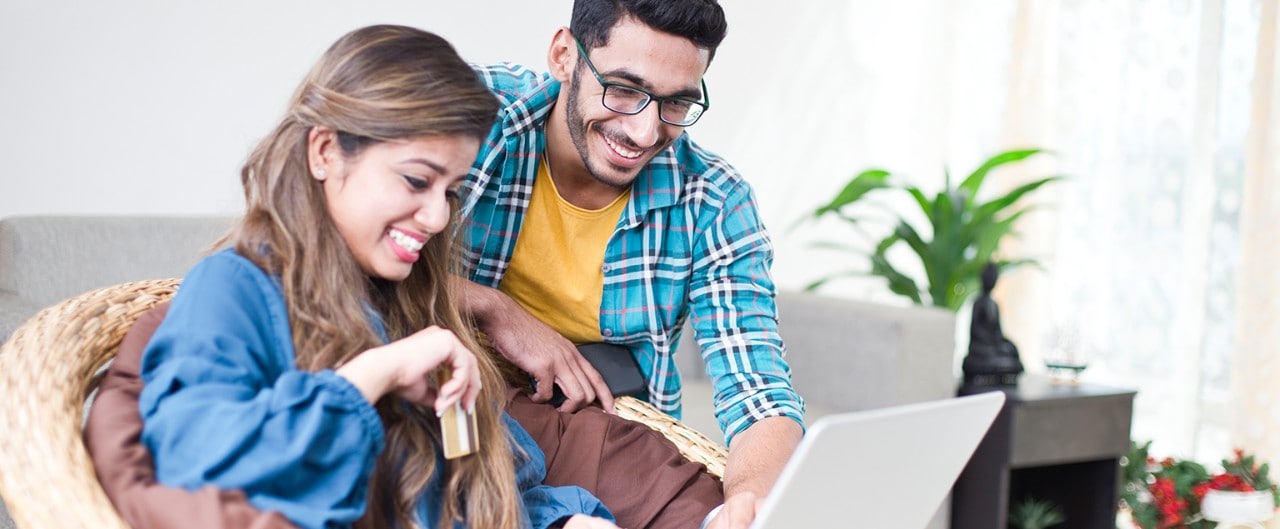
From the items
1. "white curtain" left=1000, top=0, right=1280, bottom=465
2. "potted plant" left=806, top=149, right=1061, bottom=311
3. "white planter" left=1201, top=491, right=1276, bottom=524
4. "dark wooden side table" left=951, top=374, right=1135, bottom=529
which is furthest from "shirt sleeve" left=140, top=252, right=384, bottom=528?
"white curtain" left=1000, top=0, right=1280, bottom=465

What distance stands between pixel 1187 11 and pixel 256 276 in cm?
320

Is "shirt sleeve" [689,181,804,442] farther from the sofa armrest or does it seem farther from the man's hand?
the sofa armrest

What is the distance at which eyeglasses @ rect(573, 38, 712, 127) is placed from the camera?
1.47 metres

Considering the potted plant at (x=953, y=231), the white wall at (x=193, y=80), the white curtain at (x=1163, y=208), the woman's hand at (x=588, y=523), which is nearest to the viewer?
the woman's hand at (x=588, y=523)

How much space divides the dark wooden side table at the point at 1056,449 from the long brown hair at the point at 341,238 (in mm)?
1813

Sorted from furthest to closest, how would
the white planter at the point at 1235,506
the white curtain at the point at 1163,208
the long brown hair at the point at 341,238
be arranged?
1. the white curtain at the point at 1163,208
2. the white planter at the point at 1235,506
3. the long brown hair at the point at 341,238

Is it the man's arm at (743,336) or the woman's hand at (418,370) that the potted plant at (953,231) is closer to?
the man's arm at (743,336)

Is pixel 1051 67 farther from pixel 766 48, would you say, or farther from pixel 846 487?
pixel 846 487

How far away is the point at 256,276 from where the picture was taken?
980 millimetres

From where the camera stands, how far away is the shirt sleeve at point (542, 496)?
1.17 m

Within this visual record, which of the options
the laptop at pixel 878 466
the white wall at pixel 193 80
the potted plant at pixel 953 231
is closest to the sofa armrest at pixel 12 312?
the white wall at pixel 193 80

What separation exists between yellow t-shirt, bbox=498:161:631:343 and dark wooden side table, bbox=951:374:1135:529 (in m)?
1.34

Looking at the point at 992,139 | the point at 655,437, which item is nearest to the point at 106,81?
the point at 655,437

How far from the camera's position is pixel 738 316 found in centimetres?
154
